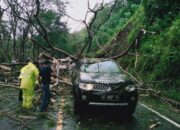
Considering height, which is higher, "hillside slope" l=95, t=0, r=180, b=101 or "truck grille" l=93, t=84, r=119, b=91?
"hillside slope" l=95, t=0, r=180, b=101

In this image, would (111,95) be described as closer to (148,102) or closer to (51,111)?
(51,111)

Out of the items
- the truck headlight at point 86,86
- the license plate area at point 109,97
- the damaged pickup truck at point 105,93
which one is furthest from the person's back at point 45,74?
the license plate area at point 109,97

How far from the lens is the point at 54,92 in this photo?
1612cm

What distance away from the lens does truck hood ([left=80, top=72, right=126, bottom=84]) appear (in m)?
10.3

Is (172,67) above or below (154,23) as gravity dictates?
below

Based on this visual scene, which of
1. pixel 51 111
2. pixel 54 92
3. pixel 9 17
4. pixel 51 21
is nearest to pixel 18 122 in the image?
pixel 51 111

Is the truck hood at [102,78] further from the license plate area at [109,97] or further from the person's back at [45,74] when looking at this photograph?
the person's back at [45,74]

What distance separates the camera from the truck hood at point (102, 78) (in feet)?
33.8

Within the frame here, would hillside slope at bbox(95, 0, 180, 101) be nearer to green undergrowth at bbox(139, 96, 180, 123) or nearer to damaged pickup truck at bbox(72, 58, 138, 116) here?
green undergrowth at bbox(139, 96, 180, 123)

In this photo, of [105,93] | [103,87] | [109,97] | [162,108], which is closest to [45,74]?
[103,87]

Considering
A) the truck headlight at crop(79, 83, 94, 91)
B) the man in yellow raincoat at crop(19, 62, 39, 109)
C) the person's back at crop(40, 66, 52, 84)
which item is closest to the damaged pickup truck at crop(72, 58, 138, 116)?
the truck headlight at crop(79, 83, 94, 91)

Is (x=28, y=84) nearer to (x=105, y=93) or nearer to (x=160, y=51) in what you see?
(x=105, y=93)

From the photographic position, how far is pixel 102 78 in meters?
10.6

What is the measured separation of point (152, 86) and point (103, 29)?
36.6 m
